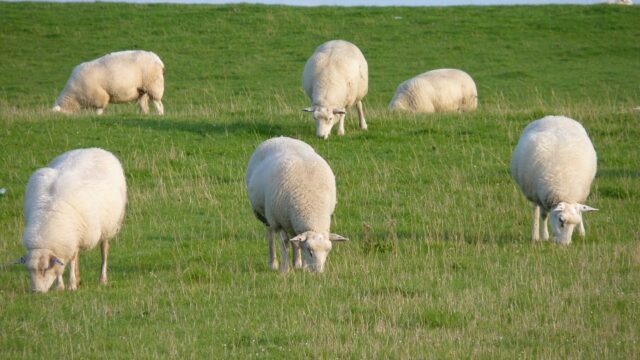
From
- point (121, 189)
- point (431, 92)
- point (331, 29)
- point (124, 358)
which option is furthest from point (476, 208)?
point (331, 29)

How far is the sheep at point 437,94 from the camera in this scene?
77.8 ft

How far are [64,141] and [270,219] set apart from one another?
7.90 metres

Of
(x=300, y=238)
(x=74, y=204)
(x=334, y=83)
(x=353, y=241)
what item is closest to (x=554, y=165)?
(x=353, y=241)

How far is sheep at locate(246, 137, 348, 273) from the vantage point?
1060 centimetres

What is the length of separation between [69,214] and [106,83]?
13511mm

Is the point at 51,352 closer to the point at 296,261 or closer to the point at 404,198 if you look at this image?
the point at 296,261

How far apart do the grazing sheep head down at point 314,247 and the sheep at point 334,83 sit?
7.46m

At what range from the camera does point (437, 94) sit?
24109 mm

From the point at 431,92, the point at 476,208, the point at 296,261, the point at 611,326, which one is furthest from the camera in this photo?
the point at 431,92

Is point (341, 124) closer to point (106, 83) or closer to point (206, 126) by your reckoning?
point (206, 126)

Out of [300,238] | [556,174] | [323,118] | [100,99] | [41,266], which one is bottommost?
[41,266]

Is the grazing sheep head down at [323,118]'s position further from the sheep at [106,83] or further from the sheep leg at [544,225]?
the sheep at [106,83]

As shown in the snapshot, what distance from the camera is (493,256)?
11.2m

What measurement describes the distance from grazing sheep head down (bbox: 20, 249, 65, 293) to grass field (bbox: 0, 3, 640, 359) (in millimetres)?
176
